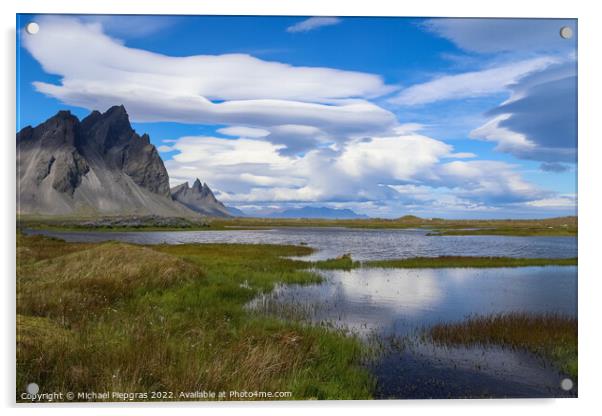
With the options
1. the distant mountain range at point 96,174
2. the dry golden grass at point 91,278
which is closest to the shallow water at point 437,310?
the dry golden grass at point 91,278

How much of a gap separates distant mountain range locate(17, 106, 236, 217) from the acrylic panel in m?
0.16

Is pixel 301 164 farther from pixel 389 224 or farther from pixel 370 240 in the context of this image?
pixel 370 240

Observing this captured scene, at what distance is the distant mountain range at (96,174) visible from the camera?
9.00 meters

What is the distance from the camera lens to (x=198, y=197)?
40.8 feet

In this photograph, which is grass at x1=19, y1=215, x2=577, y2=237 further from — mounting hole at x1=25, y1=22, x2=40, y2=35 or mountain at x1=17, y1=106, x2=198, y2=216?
mounting hole at x1=25, y1=22, x2=40, y2=35

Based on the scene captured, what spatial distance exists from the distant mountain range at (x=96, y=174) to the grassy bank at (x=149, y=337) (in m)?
1.71

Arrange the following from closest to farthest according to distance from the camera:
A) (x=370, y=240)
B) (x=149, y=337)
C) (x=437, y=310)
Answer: (x=149, y=337)
(x=437, y=310)
(x=370, y=240)

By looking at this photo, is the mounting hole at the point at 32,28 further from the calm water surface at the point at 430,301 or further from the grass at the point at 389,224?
the calm water surface at the point at 430,301

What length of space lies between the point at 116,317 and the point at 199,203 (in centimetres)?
417

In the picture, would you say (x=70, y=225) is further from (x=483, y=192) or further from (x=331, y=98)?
(x=483, y=192)

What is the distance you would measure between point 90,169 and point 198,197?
11876 millimetres

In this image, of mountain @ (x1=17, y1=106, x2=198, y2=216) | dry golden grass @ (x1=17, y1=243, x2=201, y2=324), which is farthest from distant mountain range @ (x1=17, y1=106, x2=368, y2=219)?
dry golden grass @ (x1=17, y1=243, x2=201, y2=324)

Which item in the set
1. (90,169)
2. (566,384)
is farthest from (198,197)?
(90,169)
